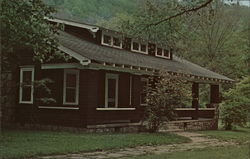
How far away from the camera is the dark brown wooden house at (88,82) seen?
17734 millimetres

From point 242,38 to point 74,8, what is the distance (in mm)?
17931

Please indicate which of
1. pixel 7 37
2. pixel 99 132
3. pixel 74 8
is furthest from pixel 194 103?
pixel 7 37

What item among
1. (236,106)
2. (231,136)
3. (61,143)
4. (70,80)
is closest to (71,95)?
(70,80)

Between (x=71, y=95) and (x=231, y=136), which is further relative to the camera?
(x=231, y=136)

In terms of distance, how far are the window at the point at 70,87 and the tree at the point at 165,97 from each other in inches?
130

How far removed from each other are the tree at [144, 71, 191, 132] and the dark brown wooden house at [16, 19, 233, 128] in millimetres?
1593

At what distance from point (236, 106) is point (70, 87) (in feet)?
Answer: 35.6

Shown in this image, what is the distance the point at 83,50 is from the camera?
18.4 meters

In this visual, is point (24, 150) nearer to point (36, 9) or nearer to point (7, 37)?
point (7, 37)

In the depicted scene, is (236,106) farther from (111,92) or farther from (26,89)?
(26,89)

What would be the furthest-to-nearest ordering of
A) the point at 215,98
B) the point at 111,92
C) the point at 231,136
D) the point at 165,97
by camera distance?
the point at 215,98, the point at 111,92, the point at 231,136, the point at 165,97

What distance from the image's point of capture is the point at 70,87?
1933cm

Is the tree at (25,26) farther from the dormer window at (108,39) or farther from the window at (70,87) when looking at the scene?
the dormer window at (108,39)

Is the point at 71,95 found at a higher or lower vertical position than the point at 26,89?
lower
